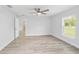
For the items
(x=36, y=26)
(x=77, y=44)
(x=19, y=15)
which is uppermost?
(x=19, y=15)

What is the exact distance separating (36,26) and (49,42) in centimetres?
66

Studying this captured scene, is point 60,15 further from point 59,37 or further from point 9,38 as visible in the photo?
point 9,38

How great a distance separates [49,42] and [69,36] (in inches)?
25.5

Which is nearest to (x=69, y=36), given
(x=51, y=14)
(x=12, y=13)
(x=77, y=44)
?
(x=77, y=44)

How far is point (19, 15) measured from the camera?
304cm

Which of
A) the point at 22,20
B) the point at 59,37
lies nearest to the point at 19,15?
the point at 22,20

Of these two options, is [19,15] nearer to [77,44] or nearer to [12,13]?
[12,13]

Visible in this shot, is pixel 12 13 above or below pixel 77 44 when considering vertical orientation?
above
